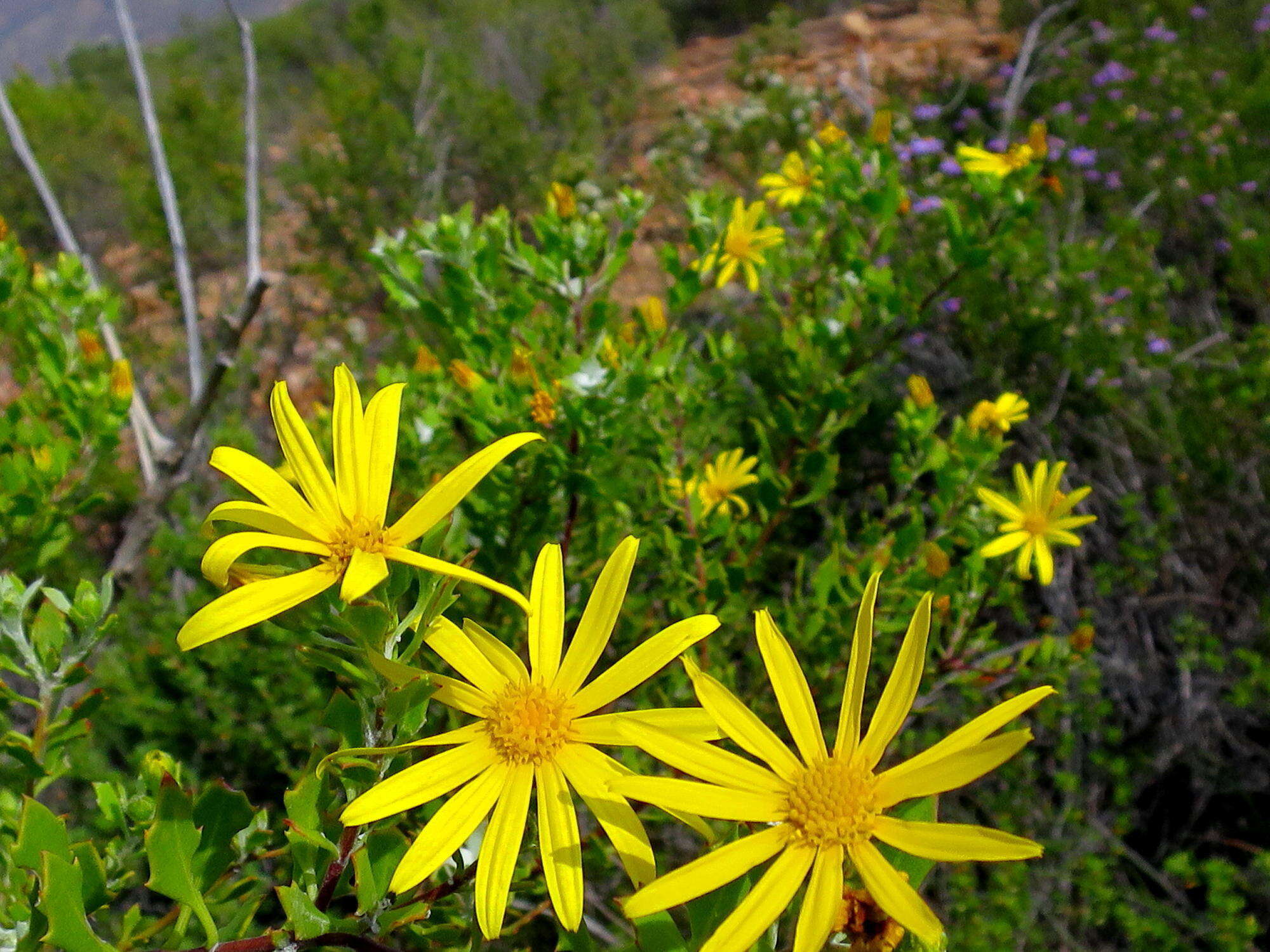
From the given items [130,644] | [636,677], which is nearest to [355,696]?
[636,677]

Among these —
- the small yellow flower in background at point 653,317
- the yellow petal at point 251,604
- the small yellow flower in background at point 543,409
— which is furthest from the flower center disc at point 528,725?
the small yellow flower in background at point 653,317

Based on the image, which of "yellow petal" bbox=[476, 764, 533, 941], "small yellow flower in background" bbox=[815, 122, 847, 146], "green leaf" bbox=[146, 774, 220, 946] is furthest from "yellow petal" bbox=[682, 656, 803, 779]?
"small yellow flower in background" bbox=[815, 122, 847, 146]

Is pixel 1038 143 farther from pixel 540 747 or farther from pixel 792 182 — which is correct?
pixel 540 747

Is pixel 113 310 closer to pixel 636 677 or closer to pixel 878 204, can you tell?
pixel 636 677

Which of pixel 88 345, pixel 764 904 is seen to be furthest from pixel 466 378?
pixel 764 904

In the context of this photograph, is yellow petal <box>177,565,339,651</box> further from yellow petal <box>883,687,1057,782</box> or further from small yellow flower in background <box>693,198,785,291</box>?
small yellow flower in background <box>693,198,785,291</box>

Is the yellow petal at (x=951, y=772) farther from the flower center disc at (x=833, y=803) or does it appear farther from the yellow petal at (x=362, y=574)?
the yellow petal at (x=362, y=574)
